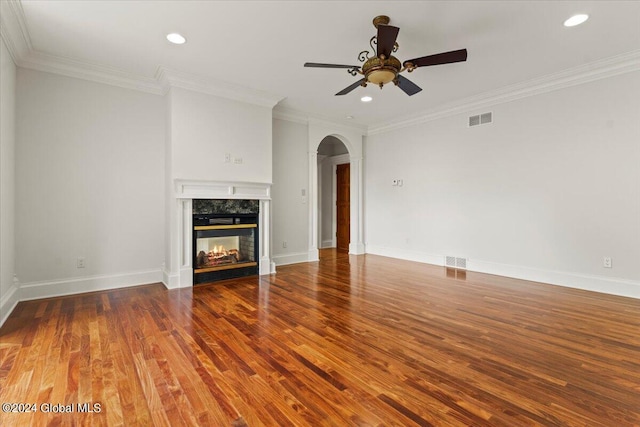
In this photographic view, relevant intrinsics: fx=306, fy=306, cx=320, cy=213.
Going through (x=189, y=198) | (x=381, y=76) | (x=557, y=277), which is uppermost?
(x=381, y=76)

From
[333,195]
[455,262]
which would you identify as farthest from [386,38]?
[333,195]

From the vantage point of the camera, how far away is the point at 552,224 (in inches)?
174

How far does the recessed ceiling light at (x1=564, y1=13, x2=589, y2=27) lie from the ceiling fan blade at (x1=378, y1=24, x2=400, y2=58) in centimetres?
183

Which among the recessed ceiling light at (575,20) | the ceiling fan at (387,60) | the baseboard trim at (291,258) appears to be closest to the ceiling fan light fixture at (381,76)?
the ceiling fan at (387,60)

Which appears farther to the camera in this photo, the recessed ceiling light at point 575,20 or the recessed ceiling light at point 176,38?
the recessed ceiling light at point 176,38

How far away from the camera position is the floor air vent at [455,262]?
5.45 m

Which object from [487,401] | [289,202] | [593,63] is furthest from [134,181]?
[593,63]

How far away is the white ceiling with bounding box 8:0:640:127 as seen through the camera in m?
2.84

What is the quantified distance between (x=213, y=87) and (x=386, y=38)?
110 inches

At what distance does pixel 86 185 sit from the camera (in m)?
4.02

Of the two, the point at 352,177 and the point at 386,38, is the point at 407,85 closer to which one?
the point at 386,38

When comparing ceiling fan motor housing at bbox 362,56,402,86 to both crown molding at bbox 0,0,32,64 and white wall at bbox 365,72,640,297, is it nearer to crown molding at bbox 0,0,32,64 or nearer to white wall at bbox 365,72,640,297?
white wall at bbox 365,72,640,297

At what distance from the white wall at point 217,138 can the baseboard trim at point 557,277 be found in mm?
3741

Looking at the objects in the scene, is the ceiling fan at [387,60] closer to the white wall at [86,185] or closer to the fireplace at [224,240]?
the fireplace at [224,240]
